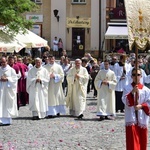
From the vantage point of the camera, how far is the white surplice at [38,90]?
15.6 m

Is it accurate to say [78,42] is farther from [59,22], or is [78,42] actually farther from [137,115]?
[137,115]

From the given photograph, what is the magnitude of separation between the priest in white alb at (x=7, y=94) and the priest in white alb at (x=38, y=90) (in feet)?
3.11

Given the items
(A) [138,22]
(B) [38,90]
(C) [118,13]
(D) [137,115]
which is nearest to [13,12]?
(B) [38,90]

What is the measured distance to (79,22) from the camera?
40.9 metres

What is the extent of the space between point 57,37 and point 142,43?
32.2 metres

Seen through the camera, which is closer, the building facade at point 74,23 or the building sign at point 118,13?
the building sign at point 118,13

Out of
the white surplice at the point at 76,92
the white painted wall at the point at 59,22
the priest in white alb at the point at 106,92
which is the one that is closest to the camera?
the priest in white alb at the point at 106,92

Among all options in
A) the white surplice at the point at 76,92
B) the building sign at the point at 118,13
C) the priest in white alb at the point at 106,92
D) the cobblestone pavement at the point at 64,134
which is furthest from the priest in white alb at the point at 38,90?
the building sign at the point at 118,13

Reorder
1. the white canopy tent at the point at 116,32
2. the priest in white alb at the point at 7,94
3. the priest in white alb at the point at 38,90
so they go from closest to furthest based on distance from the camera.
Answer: the priest in white alb at the point at 7,94
the priest in white alb at the point at 38,90
the white canopy tent at the point at 116,32

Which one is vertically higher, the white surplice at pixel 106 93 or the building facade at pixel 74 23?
the building facade at pixel 74 23

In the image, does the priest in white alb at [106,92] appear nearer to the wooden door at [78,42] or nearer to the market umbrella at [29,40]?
the market umbrella at [29,40]

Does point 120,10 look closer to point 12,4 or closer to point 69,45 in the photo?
point 69,45

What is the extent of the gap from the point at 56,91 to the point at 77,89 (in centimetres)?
66

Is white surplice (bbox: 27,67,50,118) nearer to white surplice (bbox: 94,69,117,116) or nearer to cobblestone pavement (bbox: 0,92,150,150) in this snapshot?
cobblestone pavement (bbox: 0,92,150,150)
